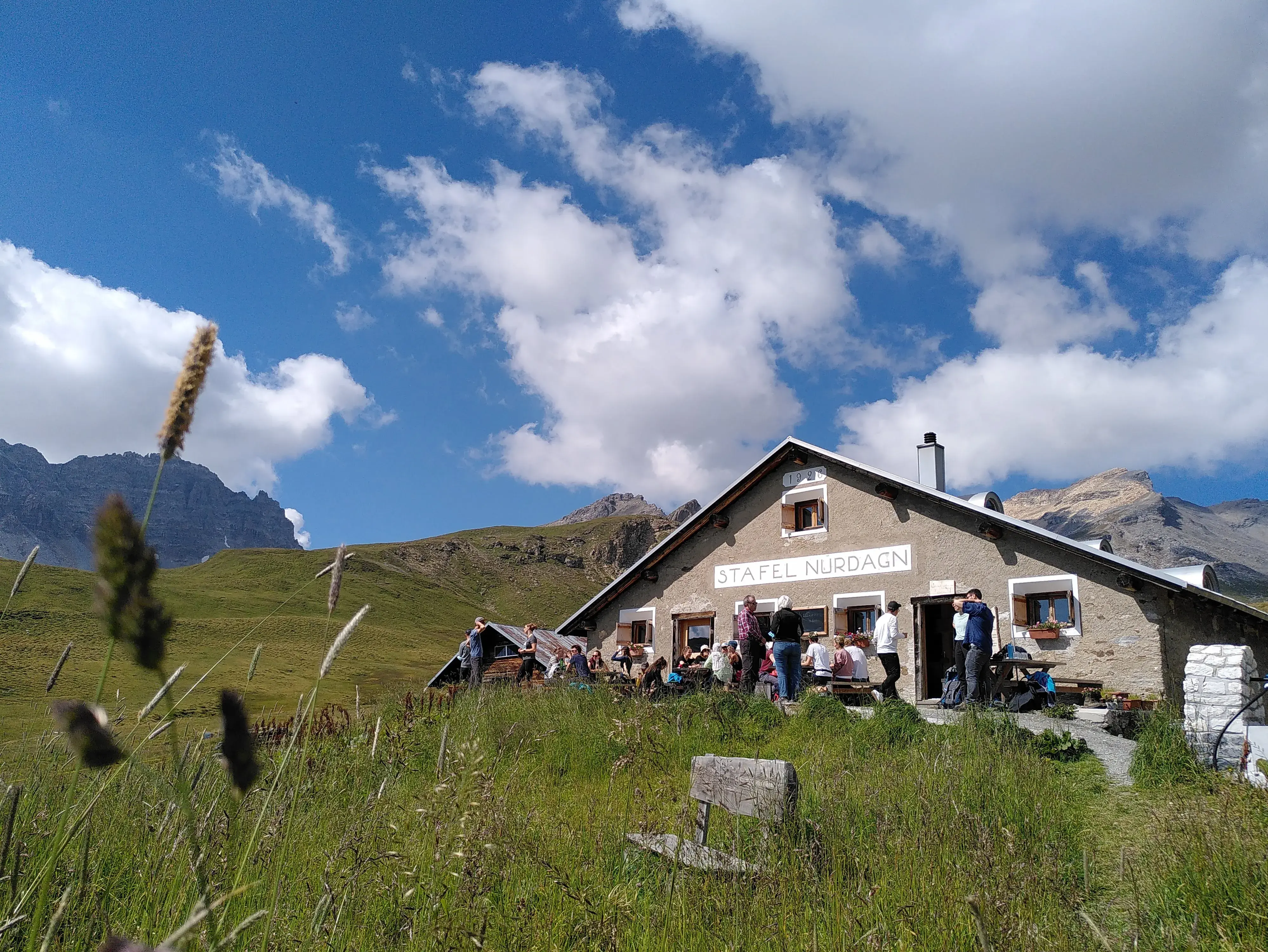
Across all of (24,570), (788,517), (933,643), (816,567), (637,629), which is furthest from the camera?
(637,629)

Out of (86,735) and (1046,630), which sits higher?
(1046,630)

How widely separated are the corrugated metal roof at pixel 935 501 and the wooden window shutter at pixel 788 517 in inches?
49.7

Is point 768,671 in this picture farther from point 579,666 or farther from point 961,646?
point 961,646

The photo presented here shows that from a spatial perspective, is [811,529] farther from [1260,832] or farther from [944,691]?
[1260,832]

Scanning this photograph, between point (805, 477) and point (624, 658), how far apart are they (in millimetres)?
6124

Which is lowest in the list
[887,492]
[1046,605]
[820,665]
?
[820,665]

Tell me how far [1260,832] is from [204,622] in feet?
354

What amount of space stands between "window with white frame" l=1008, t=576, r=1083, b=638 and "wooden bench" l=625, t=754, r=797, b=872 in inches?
479

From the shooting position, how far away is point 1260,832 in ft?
16.3

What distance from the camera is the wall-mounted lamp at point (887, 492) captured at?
60.2ft

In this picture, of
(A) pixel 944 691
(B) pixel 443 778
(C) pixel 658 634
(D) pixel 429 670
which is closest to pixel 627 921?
(B) pixel 443 778

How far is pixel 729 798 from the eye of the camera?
5184mm

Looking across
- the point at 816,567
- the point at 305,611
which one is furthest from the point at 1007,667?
the point at 305,611

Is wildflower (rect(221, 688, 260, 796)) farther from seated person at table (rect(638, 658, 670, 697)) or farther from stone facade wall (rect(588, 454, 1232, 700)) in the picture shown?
stone facade wall (rect(588, 454, 1232, 700))
